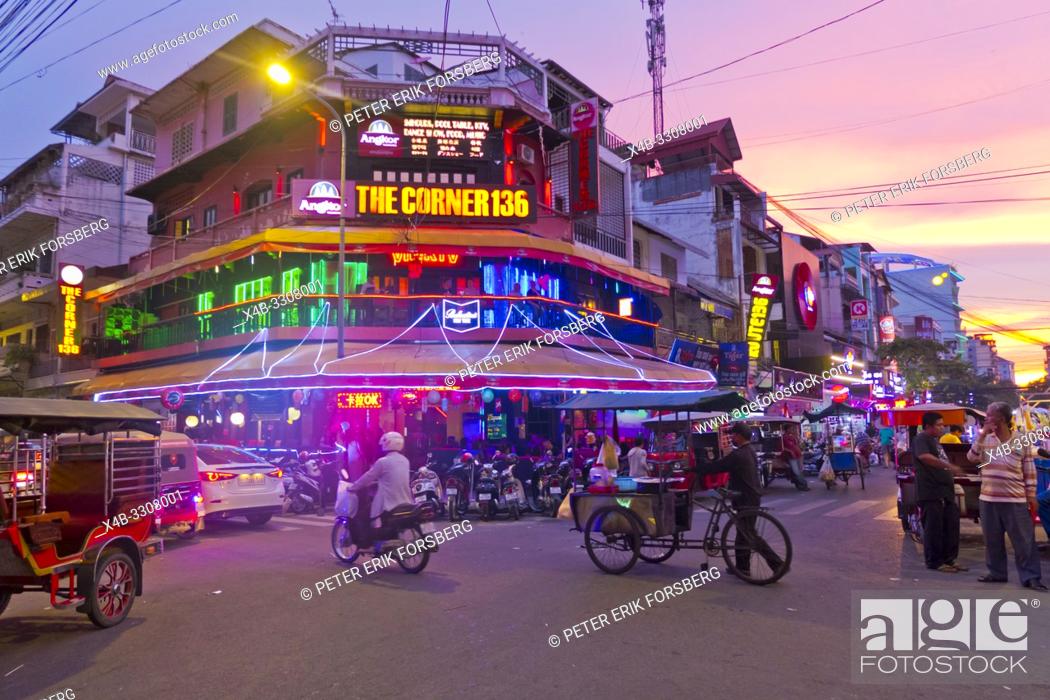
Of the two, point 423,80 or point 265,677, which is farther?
point 423,80

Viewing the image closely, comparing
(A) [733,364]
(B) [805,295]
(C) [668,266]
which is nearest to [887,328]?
(B) [805,295]

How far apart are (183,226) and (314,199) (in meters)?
9.55

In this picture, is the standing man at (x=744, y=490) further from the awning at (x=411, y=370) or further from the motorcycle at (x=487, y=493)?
the awning at (x=411, y=370)

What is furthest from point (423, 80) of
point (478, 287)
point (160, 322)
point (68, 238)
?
point (68, 238)

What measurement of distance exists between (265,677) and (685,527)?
500 centimetres

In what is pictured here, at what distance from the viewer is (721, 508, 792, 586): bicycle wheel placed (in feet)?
24.3

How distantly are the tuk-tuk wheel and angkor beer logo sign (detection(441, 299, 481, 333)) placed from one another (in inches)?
538

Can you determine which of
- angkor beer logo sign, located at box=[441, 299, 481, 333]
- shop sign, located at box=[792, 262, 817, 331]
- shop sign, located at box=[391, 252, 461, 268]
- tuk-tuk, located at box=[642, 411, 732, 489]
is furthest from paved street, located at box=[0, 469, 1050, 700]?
shop sign, located at box=[792, 262, 817, 331]

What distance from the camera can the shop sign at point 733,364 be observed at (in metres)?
27.2

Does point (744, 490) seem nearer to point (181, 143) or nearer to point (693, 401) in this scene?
point (693, 401)

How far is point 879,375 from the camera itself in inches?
1949

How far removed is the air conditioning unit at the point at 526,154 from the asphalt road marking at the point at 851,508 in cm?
1365

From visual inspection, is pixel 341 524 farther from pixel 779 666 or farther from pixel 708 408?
pixel 779 666

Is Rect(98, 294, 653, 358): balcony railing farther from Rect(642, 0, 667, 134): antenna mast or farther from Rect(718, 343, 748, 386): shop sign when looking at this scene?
Rect(642, 0, 667, 134): antenna mast
